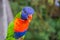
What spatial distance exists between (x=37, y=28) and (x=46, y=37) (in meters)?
0.14

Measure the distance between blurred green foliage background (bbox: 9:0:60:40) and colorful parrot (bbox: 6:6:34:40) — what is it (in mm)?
1103

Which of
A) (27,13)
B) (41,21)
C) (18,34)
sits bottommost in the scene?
(41,21)

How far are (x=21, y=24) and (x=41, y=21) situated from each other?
1335 millimetres

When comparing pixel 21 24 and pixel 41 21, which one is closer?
pixel 21 24

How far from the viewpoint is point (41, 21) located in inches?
94.3

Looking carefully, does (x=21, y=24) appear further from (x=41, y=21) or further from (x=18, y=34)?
(x=41, y=21)

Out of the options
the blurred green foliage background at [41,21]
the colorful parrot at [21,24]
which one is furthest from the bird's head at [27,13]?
the blurred green foliage background at [41,21]

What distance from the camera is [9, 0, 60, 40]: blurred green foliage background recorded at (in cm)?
237

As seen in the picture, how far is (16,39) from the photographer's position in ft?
3.68

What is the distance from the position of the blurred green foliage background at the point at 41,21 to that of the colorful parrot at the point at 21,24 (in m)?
1.10

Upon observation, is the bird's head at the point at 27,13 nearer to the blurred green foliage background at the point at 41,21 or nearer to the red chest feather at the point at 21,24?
the red chest feather at the point at 21,24

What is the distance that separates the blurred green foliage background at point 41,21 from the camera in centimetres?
237

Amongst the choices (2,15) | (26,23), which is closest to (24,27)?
(26,23)

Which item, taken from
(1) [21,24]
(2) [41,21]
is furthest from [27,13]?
(2) [41,21]
